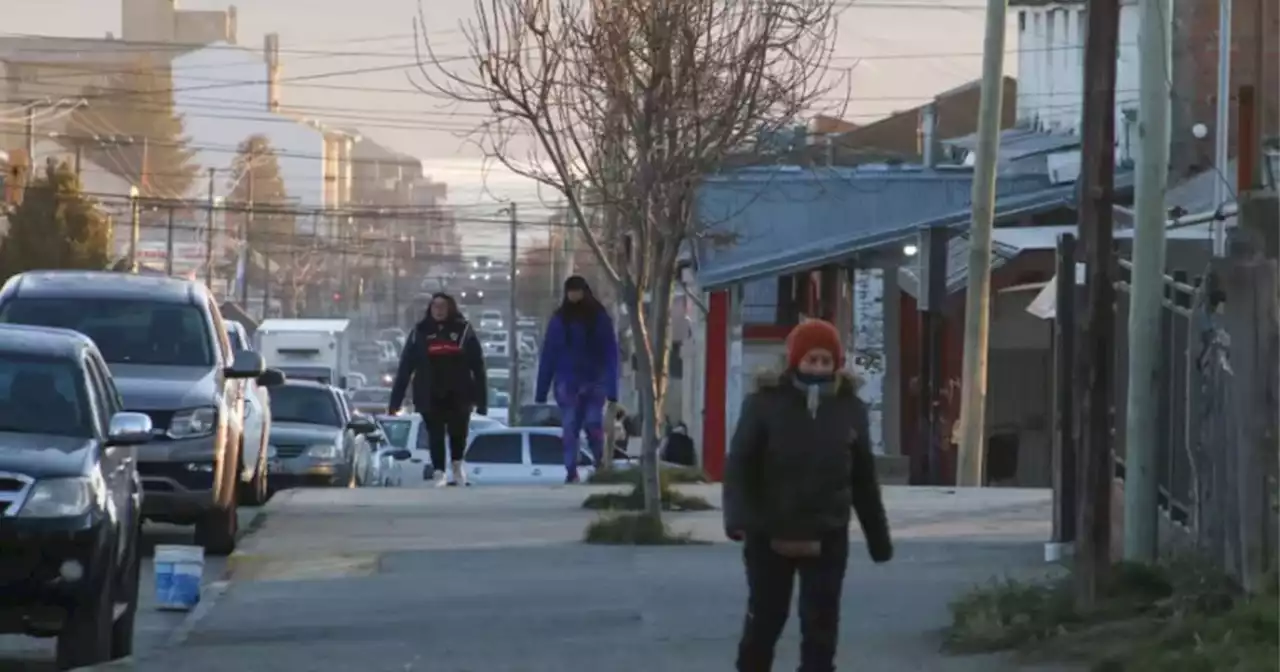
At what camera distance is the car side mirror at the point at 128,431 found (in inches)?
422

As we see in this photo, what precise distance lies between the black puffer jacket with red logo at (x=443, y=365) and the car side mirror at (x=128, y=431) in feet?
30.8

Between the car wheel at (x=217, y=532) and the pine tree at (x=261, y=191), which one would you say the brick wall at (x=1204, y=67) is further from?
the pine tree at (x=261, y=191)

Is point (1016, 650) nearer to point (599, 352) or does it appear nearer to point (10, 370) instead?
point (10, 370)

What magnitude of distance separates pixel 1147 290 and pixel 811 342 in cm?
340

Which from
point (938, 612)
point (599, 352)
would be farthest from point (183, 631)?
point (599, 352)

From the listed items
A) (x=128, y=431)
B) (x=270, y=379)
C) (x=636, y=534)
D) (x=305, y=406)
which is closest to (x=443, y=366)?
(x=270, y=379)

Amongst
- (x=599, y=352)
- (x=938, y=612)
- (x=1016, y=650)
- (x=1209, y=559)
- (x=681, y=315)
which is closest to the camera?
(x=1016, y=650)

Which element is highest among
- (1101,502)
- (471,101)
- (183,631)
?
(471,101)

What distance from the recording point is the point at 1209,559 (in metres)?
10.7

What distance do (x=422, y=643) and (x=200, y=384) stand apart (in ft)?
16.2

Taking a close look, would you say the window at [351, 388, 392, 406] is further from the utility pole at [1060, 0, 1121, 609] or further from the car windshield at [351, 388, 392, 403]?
the utility pole at [1060, 0, 1121, 609]

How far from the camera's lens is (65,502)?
10.0 meters

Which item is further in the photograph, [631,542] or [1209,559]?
[631,542]

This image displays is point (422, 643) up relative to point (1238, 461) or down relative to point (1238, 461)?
down
